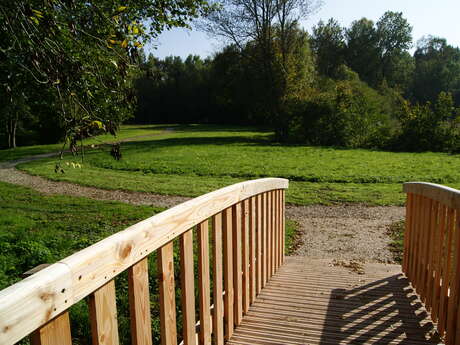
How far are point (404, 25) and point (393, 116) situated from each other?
4381 centimetres

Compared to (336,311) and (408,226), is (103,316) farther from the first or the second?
(408,226)

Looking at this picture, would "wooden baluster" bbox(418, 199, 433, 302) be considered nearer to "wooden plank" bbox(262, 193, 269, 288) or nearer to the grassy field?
"wooden plank" bbox(262, 193, 269, 288)

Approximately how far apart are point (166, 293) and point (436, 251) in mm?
2354

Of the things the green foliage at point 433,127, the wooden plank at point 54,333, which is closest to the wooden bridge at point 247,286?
the wooden plank at point 54,333

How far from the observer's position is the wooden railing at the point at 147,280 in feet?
3.37

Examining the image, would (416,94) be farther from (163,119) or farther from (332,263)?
(332,263)

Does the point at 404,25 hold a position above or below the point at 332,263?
above

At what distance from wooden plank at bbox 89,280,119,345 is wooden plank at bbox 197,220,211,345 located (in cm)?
91

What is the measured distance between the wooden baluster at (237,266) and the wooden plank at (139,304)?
1393mm

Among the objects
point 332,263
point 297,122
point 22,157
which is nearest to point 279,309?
point 332,263

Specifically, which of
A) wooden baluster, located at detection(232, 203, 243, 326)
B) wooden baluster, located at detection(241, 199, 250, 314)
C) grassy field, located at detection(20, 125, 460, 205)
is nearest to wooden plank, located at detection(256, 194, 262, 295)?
wooden baluster, located at detection(241, 199, 250, 314)

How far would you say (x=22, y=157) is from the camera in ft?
70.3

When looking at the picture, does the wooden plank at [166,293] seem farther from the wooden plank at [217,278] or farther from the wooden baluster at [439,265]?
the wooden baluster at [439,265]

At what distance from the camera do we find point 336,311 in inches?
134
